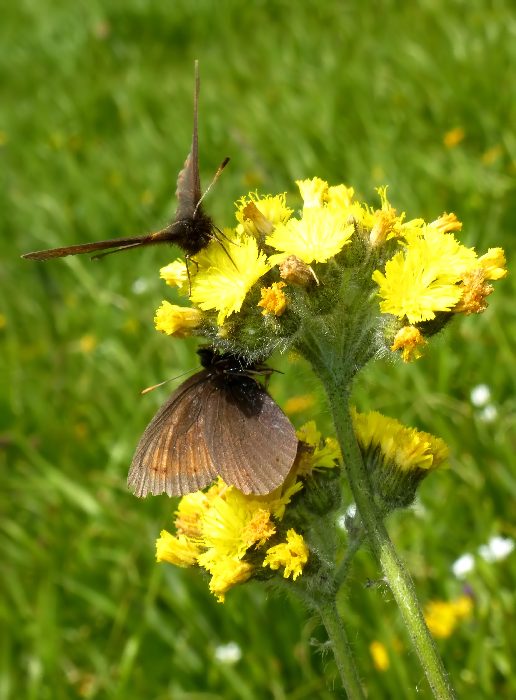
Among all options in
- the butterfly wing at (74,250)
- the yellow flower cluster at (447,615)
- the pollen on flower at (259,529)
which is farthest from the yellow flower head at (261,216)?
the yellow flower cluster at (447,615)

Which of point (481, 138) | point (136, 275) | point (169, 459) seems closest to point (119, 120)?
point (136, 275)

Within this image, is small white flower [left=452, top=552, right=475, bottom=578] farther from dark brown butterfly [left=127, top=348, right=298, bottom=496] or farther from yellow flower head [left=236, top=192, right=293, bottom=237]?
yellow flower head [left=236, top=192, right=293, bottom=237]

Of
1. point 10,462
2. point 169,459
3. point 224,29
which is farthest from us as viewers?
point 224,29

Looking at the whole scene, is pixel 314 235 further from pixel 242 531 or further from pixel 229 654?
pixel 229 654

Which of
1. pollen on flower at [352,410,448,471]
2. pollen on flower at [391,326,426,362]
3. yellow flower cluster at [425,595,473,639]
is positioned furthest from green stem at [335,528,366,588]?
yellow flower cluster at [425,595,473,639]

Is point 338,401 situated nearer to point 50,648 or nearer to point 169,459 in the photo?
point 169,459

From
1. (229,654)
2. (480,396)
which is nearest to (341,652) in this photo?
(229,654)

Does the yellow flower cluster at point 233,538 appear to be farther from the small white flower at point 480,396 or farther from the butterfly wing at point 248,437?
the small white flower at point 480,396
